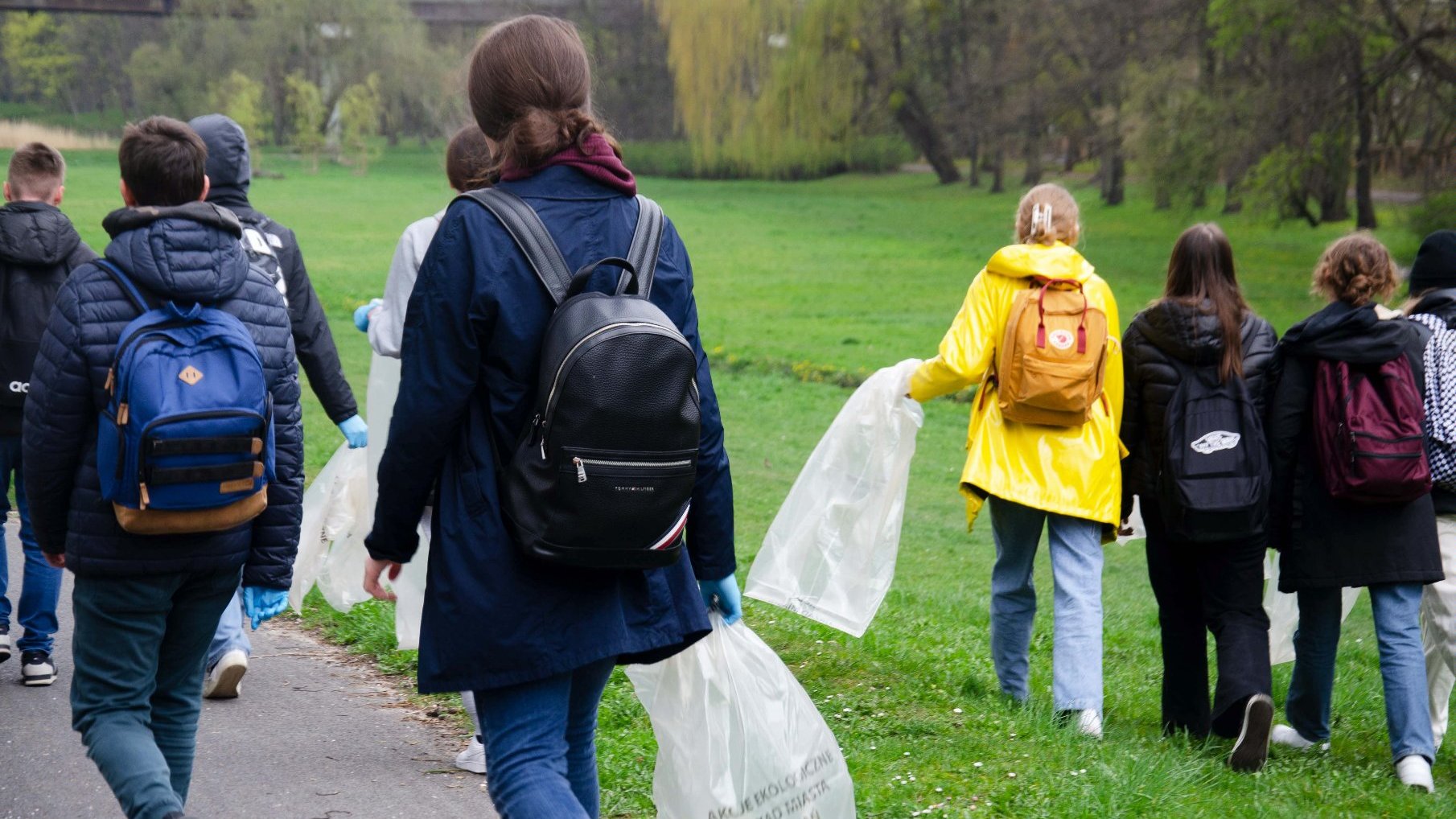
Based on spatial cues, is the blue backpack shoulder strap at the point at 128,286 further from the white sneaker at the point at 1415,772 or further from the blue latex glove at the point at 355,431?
the white sneaker at the point at 1415,772

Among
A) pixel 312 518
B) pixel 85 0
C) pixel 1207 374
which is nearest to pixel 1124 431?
pixel 1207 374

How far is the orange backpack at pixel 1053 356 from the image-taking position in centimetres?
478

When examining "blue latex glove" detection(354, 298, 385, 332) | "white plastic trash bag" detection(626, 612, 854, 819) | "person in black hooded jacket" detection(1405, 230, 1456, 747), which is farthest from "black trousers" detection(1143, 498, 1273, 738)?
"blue latex glove" detection(354, 298, 385, 332)

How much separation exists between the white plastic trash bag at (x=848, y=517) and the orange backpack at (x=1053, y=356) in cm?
47

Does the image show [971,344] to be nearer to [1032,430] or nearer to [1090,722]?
[1032,430]

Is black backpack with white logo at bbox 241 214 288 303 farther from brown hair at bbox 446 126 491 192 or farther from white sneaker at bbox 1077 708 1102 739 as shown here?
white sneaker at bbox 1077 708 1102 739

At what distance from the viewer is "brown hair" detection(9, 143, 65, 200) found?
16.4ft

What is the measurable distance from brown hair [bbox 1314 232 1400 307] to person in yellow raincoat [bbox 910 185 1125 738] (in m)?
0.74

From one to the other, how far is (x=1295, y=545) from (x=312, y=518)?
3.60m

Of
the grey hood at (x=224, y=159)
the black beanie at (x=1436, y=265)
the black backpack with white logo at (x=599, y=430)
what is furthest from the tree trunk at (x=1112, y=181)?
the black backpack with white logo at (x=599, y=430)

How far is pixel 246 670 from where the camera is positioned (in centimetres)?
498

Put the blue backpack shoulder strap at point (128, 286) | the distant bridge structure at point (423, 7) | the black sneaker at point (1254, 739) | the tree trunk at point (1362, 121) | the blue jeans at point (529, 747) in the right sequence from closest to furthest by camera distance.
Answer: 1. the blue jeans at point (529, 747)
2. the blue backpack shoulder strap at point (128, 286)
3. the black sneaker at point (1254, 739)
4. the tree trunk at point (1362, 121)
5. the distant bridge structure at point (423, 7)

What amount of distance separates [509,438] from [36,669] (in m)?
3.08

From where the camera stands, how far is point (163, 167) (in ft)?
11.2
